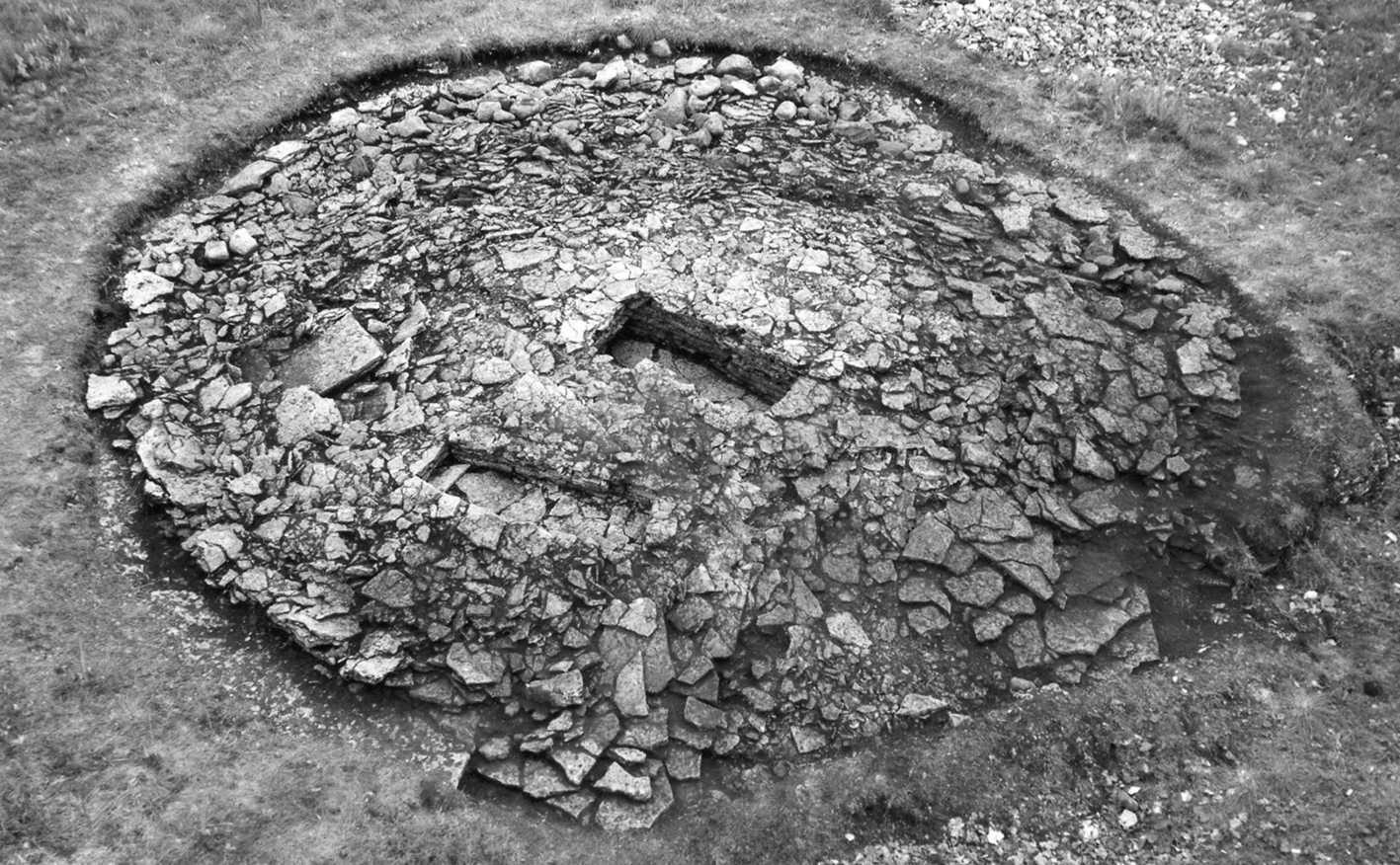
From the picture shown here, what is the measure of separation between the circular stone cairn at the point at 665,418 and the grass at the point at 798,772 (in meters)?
0.51

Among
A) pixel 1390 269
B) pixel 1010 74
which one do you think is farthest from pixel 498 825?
pixel 1010 74

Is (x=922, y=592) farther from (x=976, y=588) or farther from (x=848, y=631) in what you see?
(x=848, y=631)

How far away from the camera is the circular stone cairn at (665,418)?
26.2ft

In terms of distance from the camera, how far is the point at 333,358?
984 cm

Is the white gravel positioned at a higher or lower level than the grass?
higher

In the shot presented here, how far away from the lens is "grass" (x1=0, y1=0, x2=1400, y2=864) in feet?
22.8

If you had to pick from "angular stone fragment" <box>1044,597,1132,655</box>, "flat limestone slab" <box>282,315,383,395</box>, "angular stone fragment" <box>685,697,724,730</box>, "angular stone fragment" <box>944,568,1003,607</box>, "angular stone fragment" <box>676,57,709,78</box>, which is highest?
"angular stone fragment" <box>676,57,709,78</box>

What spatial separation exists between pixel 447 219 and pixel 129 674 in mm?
6143

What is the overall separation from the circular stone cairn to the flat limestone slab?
1.7 inches

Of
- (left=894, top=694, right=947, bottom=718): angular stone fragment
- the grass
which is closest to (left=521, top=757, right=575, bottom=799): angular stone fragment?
the grass

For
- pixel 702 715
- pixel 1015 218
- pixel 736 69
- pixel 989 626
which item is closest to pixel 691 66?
pixel 736 69

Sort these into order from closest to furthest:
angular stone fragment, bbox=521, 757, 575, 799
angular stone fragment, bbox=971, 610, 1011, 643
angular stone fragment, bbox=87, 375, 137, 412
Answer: angular stone fragment, bbox=521, 757, 575, 799 < angular stone fragment, bbox=971, 610, 1011, 643 < angular stone fragment, bbox=87, 375, 137, 412

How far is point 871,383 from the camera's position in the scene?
31.9 ft

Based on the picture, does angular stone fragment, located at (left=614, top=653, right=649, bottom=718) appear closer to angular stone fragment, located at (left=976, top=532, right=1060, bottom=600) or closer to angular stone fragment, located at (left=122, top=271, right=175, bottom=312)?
angular stone fragment, located at (left=976, top=532, right=1060, bottom=600)
